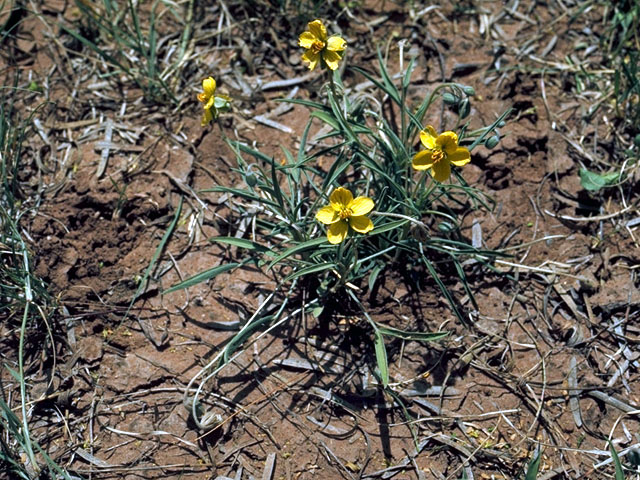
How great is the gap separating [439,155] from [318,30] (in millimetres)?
655

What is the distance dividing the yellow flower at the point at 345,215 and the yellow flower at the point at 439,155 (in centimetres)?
Answer: 24

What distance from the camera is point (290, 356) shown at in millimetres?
2588

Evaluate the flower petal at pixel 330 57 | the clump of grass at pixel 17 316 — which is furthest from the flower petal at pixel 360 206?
the clump of grass at pixel 17 316

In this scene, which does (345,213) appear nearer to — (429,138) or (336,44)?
(429,138)

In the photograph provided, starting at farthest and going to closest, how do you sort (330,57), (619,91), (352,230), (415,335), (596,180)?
(619,91) → (596,180) → (415,335) → (330,57) → (352,230)

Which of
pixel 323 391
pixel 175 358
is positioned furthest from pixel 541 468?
pixel 175 358

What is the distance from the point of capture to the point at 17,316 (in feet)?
8.67

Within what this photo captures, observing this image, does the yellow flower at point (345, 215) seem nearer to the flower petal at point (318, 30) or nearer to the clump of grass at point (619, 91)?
the flower petal at point (318, 30)

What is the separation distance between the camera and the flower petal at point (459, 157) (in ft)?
7.13

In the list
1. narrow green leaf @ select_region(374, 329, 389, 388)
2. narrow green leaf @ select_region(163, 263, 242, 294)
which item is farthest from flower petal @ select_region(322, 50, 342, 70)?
narrow green leaf @ select_region(374, 329, 389, 388)

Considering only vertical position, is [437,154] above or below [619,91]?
above

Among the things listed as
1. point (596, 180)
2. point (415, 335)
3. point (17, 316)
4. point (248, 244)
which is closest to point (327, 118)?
point (248, 244)

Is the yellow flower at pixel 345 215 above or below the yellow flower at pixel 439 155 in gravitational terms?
below

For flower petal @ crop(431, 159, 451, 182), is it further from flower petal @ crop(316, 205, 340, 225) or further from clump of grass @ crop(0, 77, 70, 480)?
clump of grass @ crop(0, 77, 70, 480)
